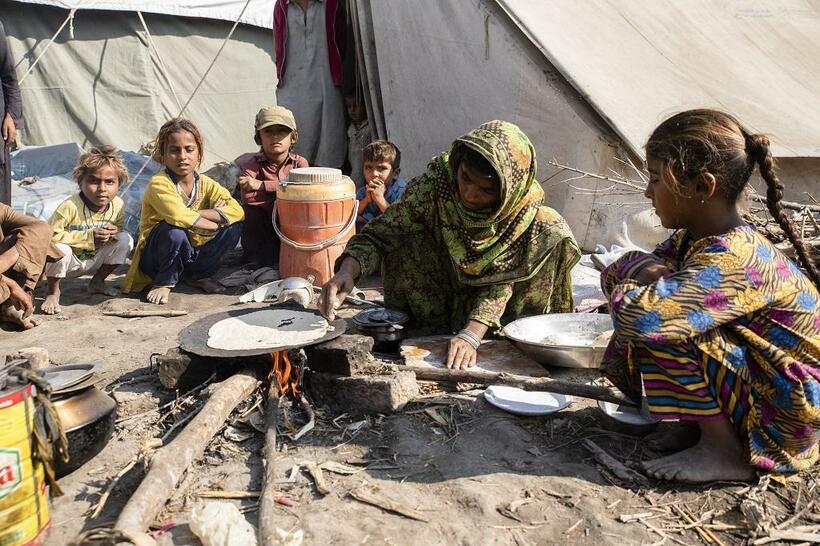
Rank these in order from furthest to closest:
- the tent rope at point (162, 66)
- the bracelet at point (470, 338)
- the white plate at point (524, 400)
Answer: the tent rope at point (162, 66), the bracelet at point (470, 338), the white plate at point (524, 400)

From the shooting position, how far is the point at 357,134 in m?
6.20

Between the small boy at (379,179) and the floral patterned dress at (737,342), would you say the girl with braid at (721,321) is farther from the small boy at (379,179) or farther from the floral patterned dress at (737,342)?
the small boy at (379,179)

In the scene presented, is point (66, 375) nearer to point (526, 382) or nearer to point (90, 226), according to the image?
point (526, 382)

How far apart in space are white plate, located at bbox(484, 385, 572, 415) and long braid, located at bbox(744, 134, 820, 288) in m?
0.89

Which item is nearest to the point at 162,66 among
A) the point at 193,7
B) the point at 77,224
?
the point at 193,7

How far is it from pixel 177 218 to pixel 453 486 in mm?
2772

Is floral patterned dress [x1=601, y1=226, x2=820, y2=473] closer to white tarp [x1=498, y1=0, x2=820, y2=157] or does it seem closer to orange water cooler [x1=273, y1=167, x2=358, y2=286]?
orange water cooler [x1=273, y1=167, x2=358, y2=286]

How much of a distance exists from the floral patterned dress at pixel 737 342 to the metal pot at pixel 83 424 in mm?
1519

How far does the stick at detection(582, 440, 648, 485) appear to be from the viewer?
2096 millimetres

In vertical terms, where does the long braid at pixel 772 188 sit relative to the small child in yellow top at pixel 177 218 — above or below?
above

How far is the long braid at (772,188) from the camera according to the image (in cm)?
192

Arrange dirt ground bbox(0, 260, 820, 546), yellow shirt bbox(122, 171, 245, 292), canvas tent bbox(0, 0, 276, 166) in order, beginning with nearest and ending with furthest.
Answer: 1. dirt ground bbox(0, 260, 820, 546)
2. yellow shirt bbox(122, 171, 245, 292)
3. canvas tent bbox(0, 0, 276, 166)

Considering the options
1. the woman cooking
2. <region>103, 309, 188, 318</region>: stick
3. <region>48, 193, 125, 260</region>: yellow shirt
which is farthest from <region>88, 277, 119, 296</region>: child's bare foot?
the woman cooking

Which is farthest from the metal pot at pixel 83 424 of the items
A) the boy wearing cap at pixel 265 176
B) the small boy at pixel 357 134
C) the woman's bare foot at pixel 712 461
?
the small boy at pixel 357 134
